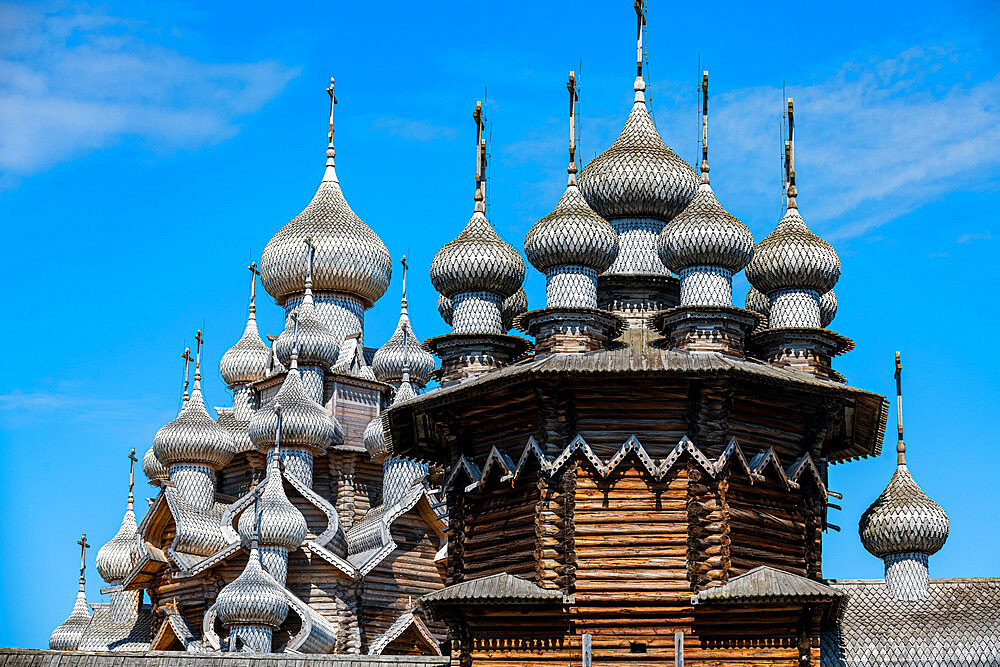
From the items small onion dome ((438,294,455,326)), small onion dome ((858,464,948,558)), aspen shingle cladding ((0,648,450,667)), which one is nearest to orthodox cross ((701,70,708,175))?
small onion dome ((438,294,455,326))

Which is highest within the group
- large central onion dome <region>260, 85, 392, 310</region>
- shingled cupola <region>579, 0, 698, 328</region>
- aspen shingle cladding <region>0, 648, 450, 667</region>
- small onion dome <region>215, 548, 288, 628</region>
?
large central onion dome <region>260, 85, 392, 310</region>

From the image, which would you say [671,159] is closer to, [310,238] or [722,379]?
[722,379]

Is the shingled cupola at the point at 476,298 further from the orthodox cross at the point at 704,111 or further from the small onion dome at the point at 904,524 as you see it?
the small onion dome at the point at 904,524

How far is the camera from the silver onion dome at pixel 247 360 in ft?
126

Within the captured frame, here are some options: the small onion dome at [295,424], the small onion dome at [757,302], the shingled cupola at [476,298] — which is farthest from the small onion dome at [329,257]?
the small onion dome at [757,302]

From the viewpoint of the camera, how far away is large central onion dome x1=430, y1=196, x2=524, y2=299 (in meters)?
22.6

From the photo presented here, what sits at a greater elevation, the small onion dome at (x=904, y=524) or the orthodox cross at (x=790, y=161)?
the orthodox cross at (x=790, y=161)

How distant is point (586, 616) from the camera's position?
18859mm

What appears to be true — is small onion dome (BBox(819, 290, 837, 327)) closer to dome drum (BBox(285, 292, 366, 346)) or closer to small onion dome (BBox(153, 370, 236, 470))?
small onion dome (BBox(153, 370, 236, 470))

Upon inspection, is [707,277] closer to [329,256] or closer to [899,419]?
[899,419]

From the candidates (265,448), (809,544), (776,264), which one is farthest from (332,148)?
(809,544)

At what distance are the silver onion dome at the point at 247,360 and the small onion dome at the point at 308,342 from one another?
1966mm

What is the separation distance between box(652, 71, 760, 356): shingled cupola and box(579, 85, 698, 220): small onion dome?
260cm

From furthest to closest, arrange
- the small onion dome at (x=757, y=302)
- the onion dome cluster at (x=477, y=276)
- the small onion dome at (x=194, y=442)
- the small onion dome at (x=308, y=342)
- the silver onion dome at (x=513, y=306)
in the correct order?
the small onion dome at (x=308, y=342)
the small onion dome at (x=194, y=442)
the small onion dome at (x=757, y=302)
the silver onion dome at (x=513, y=306)
the onion dome cluster at (x=477, y=276)
